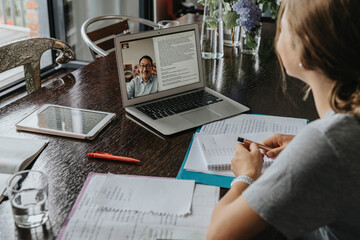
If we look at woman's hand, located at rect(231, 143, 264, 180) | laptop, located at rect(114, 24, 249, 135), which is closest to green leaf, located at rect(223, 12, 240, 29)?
laptop, located at rect(114, 24, 249, 135)

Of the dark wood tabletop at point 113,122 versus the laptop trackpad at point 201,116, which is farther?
the laptop trackpad at point 201,116

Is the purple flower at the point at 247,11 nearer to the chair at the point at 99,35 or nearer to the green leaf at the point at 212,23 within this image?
the green leaf at the point at 212,23

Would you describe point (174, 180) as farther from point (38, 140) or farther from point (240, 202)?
point (38, 140)

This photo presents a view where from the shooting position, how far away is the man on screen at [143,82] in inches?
53.5

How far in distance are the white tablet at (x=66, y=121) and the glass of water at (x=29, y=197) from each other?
25 cm

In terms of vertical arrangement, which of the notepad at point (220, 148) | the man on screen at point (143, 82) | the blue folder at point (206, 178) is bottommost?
the blue folder at point (206, 178)

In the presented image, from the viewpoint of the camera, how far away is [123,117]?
52.1 inches

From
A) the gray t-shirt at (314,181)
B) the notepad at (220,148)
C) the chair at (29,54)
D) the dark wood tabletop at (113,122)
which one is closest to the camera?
the gray t-shirt at (314,181)

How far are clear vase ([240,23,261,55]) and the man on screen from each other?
0.71 m

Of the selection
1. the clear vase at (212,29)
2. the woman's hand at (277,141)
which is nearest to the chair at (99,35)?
the clear vase at (212,29)

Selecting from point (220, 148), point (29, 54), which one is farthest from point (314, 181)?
point (29, 54)

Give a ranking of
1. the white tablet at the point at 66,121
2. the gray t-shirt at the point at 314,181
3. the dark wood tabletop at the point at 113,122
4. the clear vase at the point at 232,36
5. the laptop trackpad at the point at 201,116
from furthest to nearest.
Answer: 1. the clear vase at the point at 232,36
2. the laptop trackpad at the point at 201,116
3. the white tablet at the point at 66,121
4. the dark wood tabletop at the point at 113,122
5. the gray t-shirt at the point at 314,181

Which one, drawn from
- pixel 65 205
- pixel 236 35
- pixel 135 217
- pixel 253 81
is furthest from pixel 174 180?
pixel 236 35

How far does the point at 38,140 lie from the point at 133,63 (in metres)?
0.40
